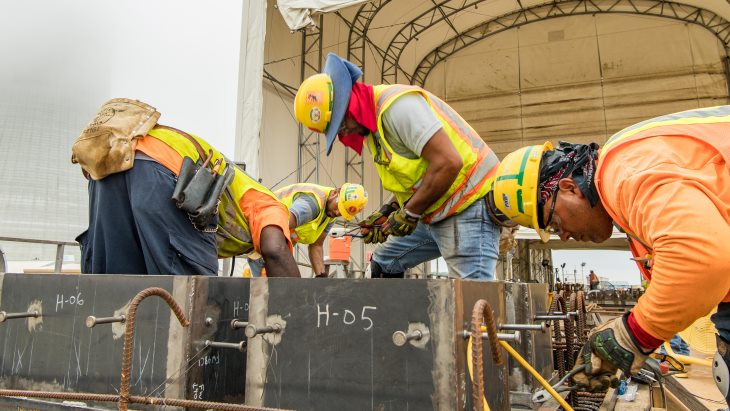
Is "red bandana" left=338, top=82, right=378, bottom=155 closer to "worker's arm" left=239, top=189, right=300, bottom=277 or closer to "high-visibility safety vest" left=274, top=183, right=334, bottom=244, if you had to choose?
"worker's arm" left=239, top=189, right=300, bottom=277

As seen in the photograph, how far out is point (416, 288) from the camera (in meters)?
0.95

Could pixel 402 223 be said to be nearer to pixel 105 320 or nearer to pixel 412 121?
pixel 412 121

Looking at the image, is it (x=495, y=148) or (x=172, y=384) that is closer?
(x=172, y=384)

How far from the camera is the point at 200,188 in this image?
173cm

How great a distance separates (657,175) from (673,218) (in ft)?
0.29

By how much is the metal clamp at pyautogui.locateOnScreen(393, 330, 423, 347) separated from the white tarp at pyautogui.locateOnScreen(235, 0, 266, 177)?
626 cm

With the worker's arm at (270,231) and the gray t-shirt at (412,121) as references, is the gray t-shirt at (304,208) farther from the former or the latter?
the gray t-shirt at (412,121)

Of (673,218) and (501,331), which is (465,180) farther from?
(673,218)

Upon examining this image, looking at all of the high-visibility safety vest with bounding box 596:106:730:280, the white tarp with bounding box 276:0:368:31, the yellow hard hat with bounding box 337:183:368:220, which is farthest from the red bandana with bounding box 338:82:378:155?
the white tarp with bounding box 276:0:368:31

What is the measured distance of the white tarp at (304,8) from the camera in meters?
7.93

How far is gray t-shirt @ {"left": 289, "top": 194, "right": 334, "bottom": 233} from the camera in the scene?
341 centimetres

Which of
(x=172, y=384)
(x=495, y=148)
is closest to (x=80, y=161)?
(x=172, y=384)

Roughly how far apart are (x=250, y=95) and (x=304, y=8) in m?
1.93

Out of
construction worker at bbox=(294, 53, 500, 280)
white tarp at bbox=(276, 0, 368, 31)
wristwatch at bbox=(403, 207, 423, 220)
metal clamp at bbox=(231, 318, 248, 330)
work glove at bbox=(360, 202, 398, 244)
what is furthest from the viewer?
white tarp at bbox=(276, 0, 368, 31)
